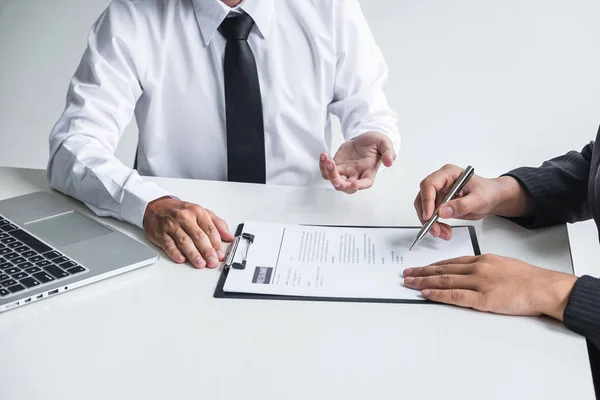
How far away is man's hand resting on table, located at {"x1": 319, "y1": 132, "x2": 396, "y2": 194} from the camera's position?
4.75 feet

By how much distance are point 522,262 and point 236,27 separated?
0.90 meters

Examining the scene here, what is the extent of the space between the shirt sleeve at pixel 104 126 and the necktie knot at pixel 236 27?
0.20m

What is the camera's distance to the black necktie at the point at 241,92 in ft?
5.51

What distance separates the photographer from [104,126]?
1636mm

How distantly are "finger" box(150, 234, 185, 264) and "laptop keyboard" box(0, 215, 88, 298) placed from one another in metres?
0.14

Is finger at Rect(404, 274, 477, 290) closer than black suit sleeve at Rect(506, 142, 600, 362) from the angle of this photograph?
Yes

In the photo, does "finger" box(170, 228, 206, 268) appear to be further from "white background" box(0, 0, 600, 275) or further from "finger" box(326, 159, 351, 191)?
"white background" box(0, 0, 600, 275)

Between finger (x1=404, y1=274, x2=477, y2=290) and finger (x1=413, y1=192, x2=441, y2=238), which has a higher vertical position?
finger (x1=413, y1=192, x2=441, y2=238)

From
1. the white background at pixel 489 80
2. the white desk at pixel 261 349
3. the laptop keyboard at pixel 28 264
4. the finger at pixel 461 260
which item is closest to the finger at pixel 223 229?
the white desk at pixel 261 349

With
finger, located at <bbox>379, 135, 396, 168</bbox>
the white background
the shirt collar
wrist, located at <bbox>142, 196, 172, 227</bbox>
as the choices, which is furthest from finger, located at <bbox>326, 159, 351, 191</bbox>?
the white background

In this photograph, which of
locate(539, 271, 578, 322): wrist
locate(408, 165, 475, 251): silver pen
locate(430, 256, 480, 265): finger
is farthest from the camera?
locate(408, 165, 475, 251): silver pen

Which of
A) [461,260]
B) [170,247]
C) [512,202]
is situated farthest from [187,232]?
[512,202]

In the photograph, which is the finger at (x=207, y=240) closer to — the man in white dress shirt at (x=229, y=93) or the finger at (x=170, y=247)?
the finger at (x=170, y=247)

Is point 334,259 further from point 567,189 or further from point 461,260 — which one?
point 567,189
